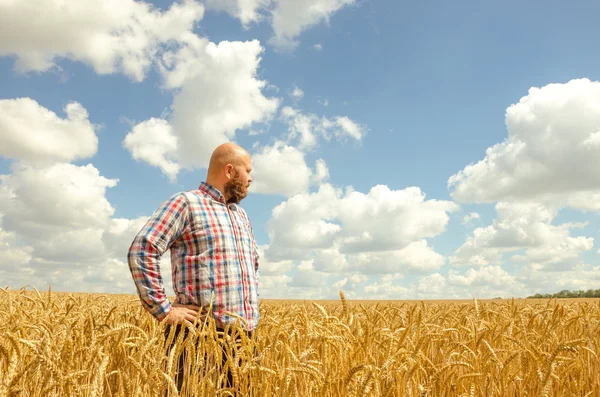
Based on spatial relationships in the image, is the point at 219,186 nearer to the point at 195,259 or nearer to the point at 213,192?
the point at 213,192

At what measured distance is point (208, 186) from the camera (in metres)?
3.48

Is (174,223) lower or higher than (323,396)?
higher

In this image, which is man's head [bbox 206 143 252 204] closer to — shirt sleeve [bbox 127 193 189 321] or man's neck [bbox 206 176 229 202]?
man's neck [bbox 206 176 229 202]

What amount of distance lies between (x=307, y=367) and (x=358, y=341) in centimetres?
64

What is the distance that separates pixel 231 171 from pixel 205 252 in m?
0.61

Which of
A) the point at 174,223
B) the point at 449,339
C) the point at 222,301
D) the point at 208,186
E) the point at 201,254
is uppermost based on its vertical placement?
the point at 208,186

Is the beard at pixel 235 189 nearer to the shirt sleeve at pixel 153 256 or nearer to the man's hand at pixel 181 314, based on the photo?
the shirt sleeve at pixel 153 256

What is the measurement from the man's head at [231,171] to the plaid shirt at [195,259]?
0.13 metres

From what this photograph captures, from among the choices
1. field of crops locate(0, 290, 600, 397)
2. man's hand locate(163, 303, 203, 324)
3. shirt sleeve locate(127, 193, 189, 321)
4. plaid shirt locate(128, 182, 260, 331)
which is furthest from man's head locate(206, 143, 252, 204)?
field of crops locate(0, 290, 600, 397)

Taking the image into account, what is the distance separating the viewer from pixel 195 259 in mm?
3166

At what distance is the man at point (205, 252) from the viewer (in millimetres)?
3084

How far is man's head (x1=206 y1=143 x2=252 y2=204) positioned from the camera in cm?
342

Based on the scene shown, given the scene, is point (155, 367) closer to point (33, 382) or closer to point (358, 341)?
point (33, 382)

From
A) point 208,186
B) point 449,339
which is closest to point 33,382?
point 208,186
